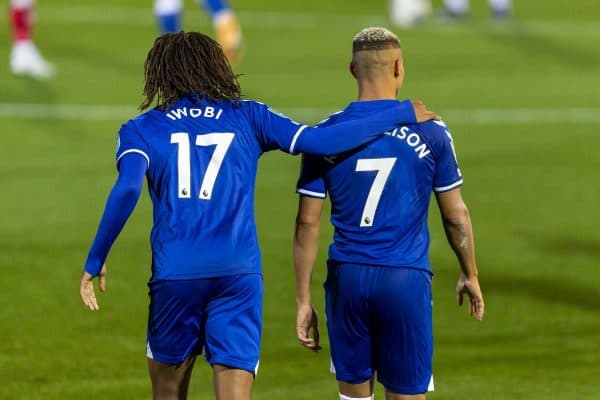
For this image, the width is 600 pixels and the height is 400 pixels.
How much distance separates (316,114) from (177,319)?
43.9 feet

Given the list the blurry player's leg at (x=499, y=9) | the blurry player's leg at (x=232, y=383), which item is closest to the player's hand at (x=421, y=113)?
the blurry player's leg at (x=232, y=383)

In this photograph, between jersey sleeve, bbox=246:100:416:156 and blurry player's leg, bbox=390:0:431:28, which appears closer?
jersey sleeve, bbox=246:100:416:156

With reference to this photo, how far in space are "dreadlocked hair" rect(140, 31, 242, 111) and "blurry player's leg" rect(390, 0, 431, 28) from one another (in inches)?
785

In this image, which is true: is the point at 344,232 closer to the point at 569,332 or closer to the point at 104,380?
the point at 104,380

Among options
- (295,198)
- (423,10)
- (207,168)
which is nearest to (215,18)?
(423,10)

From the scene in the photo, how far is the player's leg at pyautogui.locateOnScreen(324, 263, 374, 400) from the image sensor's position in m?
6.75

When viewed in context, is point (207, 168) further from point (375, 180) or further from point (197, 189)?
point (375, 180)

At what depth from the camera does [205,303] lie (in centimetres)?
677

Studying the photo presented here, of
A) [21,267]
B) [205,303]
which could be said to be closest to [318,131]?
[205,303]

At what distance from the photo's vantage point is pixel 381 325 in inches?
266

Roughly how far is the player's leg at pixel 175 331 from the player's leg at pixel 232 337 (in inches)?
2.6

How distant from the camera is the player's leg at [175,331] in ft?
22.0

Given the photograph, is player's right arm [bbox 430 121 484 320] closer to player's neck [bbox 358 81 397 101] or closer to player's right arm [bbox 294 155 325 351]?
player's neck [bbox 358 81 397 101]

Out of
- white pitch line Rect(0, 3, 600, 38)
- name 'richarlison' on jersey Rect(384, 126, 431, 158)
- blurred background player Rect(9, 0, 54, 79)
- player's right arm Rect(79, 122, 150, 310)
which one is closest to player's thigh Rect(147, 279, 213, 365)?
player's right arm Rect(79, 122, 150, 310)
